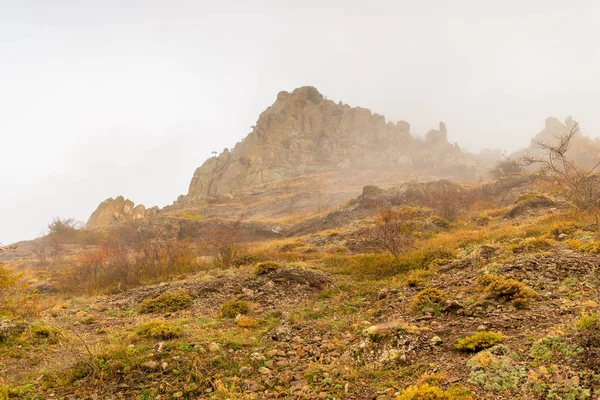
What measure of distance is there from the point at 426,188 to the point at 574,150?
47.5 m

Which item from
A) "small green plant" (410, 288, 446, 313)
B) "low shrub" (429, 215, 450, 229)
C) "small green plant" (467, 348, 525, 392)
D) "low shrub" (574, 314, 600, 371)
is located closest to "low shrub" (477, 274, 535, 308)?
"small green plant" (410, 288, 446, 313)

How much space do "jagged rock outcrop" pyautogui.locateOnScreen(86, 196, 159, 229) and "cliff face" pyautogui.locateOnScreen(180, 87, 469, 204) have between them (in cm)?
1906

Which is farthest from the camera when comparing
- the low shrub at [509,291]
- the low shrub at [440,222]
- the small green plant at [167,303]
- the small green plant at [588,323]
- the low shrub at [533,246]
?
the low shrub at [440,222]

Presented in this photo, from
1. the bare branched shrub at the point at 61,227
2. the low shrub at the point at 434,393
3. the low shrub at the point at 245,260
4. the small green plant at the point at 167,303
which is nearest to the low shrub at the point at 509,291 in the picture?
the low shrub at the point at 434,393

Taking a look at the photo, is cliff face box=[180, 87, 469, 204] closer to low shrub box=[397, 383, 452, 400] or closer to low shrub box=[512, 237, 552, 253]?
low shrub box=[512, 237, 552, 253]

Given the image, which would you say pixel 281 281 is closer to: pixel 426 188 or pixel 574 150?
pixel 426 188

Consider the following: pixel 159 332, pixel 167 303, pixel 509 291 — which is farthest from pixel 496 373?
pixel 167 303

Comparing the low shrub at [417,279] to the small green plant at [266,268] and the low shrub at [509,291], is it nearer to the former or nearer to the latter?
the low shrub at [509,291]

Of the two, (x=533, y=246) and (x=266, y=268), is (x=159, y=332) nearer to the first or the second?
(x=266, y=268)

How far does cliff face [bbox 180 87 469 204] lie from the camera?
80688mm

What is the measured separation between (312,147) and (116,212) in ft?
163

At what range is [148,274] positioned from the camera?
17641 millimetres

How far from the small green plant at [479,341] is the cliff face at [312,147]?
70.5 m

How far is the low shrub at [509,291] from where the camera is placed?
291 inches
